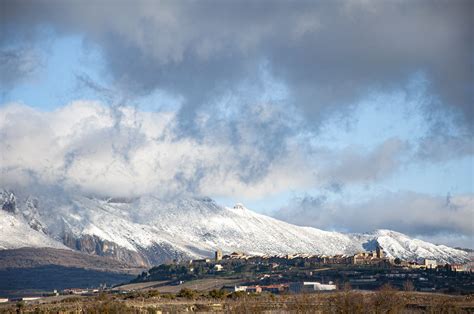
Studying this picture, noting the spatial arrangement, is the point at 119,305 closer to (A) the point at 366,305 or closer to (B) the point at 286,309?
(B) the point at 286,309

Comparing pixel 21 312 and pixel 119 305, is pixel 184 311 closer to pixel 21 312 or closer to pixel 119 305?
pixel 119 305

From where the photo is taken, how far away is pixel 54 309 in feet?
655

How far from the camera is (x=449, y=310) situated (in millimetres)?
182500

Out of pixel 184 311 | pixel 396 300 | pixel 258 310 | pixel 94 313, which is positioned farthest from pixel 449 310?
pixel 94 313

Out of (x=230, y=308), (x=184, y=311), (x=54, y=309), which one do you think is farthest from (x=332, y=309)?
(x=54, y=309)

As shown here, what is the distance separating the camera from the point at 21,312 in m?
194

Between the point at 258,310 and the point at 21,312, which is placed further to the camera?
the point at 21,312

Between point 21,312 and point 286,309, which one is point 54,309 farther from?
point 286,309

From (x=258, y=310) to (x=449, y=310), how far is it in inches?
1444

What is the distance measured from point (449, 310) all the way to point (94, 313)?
66904mm

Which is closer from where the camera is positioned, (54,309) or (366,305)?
(366,305)

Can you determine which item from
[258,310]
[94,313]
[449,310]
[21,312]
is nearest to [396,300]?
[449,310]

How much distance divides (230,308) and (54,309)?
127 feet

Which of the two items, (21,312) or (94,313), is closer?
(94,313)
